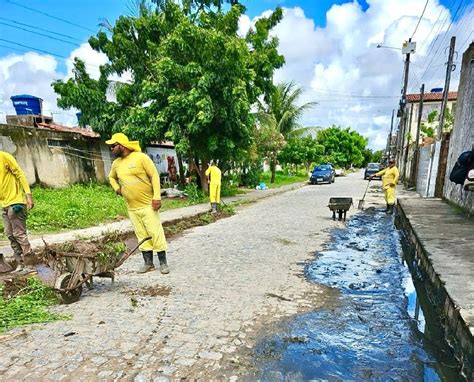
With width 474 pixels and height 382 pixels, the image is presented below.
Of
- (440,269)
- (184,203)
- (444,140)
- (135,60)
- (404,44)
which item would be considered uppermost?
(404,44)

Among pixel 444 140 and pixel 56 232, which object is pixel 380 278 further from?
pixel 444 140

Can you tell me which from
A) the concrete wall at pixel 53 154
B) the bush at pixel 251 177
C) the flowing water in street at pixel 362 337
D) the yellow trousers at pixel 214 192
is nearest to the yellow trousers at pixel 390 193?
the yellow trousers at pixel 214 192

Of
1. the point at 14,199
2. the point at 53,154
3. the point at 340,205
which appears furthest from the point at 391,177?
the point at 53,154

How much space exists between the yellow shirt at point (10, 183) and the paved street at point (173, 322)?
201cm

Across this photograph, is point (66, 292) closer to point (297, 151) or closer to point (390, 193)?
point (390, 193)

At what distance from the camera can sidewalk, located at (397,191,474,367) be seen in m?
3.09

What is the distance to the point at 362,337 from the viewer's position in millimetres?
3482

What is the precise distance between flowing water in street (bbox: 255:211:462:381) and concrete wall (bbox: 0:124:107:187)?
1238 cm

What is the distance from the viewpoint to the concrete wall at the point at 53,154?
42.8 ft

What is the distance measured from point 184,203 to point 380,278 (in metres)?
10.4

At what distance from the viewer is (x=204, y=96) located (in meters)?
13.5

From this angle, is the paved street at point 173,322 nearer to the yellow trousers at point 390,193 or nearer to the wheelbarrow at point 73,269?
the wheelbarrow at point 73,269

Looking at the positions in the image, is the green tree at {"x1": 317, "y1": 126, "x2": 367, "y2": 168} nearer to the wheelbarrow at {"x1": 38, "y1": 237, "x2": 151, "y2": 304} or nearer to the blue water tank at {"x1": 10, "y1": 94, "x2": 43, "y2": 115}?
the blue water tank at {"x1": 10, "y1": 94, "x2": 43, "y2": 115}

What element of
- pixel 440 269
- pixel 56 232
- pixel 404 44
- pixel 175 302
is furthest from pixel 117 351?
pixel 404 44
